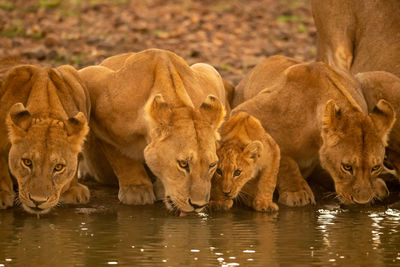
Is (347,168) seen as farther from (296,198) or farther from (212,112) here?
(212,112)

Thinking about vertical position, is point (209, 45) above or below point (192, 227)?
above

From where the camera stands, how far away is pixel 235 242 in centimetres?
702

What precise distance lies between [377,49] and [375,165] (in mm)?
2350

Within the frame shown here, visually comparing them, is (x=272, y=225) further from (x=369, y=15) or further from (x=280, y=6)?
(x=280, y=6)

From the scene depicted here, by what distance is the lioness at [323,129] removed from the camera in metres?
8.00

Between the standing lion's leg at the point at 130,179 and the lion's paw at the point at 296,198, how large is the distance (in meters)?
1.00

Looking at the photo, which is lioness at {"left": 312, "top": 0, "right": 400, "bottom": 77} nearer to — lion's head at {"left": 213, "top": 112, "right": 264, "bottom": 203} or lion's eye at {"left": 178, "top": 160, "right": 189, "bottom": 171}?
lion's head at {"left": 213, "top": 112, "right": 264, "bottom": 203}

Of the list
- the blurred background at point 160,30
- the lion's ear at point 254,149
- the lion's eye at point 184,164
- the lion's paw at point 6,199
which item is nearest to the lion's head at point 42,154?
the lion's paw at point 6,199

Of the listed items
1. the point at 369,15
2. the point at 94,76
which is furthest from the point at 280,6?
the point at 94,76

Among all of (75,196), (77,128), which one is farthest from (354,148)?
(75,196)

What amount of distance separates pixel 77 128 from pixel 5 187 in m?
0.80

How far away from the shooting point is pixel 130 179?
27.9 ft

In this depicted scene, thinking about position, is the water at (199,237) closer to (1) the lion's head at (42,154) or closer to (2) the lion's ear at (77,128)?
(1) the lion's head at (42,154)

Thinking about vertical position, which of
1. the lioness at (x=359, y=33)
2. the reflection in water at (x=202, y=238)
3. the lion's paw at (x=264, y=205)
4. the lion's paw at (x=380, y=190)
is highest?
the lioness at (x=359, y=33)
